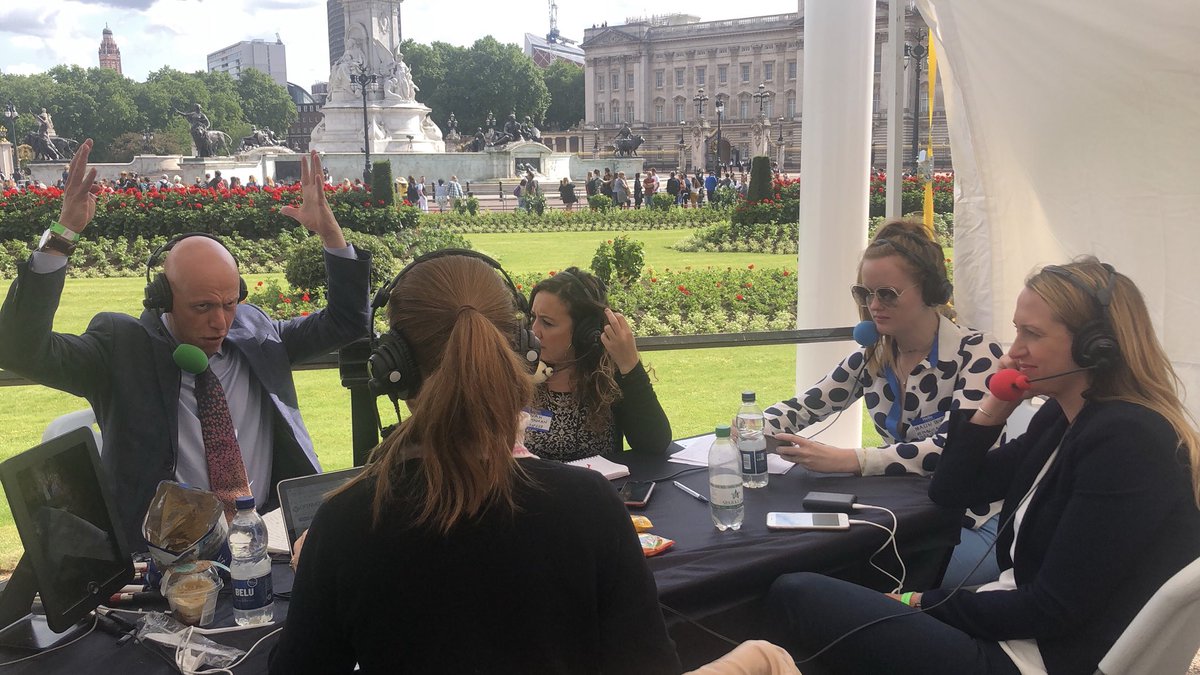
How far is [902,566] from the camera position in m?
2.32

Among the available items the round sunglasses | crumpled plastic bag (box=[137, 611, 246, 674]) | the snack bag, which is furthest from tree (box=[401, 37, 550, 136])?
crumpled plastic bag (box=[137, 611, 246, 674])

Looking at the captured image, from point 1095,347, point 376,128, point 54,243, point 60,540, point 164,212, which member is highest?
point 376,128

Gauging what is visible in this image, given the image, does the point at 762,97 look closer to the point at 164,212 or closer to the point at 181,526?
the point at 164,212

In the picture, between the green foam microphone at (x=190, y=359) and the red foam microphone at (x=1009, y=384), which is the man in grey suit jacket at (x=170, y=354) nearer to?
the green foam microphone at (x=190, y=359)

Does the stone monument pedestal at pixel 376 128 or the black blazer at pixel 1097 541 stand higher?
the stone monument pedestal at pixel 376 128

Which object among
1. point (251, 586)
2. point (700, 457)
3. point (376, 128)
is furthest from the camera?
point (376, 128)

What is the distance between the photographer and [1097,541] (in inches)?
71.7

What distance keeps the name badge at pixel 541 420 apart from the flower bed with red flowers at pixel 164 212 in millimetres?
12862

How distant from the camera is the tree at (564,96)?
85.8m

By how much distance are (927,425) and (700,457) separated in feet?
2.24

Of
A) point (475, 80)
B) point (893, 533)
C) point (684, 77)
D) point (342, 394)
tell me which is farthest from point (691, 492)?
point (684, 77)

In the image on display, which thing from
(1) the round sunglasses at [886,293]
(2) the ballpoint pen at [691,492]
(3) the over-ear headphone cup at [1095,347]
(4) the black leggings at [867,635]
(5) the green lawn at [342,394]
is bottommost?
(5) the green lawn at [342,394]

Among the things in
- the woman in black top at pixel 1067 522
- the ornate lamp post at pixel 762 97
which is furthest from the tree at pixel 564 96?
the woman in black top at pixel 1067 522

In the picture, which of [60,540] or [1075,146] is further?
[1075,146]
